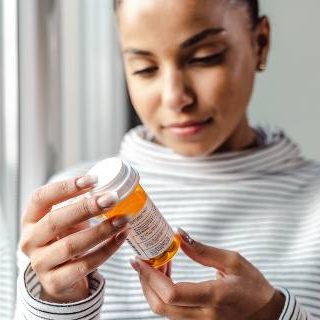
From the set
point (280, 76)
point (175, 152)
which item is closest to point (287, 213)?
point (175, 152)

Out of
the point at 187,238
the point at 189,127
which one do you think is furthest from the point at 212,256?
the point at 189,127

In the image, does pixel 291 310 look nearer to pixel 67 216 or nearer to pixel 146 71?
pixel 67 216

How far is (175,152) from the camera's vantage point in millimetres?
1099

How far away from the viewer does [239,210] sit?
1063 mm

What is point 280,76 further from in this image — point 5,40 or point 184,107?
point 5,40

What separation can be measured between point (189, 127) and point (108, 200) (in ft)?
1.11

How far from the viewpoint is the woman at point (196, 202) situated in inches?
29.6

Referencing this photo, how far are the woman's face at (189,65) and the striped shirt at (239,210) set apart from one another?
83mm

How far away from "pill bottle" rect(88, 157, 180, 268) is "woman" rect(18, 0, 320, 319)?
1 centimetres

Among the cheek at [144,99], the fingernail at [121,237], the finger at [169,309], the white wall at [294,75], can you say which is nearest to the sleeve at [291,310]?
the finger at [169,309]

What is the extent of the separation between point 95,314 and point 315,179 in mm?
499

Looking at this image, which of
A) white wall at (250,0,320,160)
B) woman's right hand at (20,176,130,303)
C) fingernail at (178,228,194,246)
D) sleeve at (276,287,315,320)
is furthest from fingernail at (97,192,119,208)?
white wall at (250,0,320,160)

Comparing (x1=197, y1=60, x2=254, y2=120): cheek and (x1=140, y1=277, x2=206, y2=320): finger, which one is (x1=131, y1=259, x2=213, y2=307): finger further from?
(x1=197, y1=60, x2=254, y2=120): cheek

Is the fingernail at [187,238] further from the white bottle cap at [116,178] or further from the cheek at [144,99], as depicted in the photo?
the cheek at [144,99]
